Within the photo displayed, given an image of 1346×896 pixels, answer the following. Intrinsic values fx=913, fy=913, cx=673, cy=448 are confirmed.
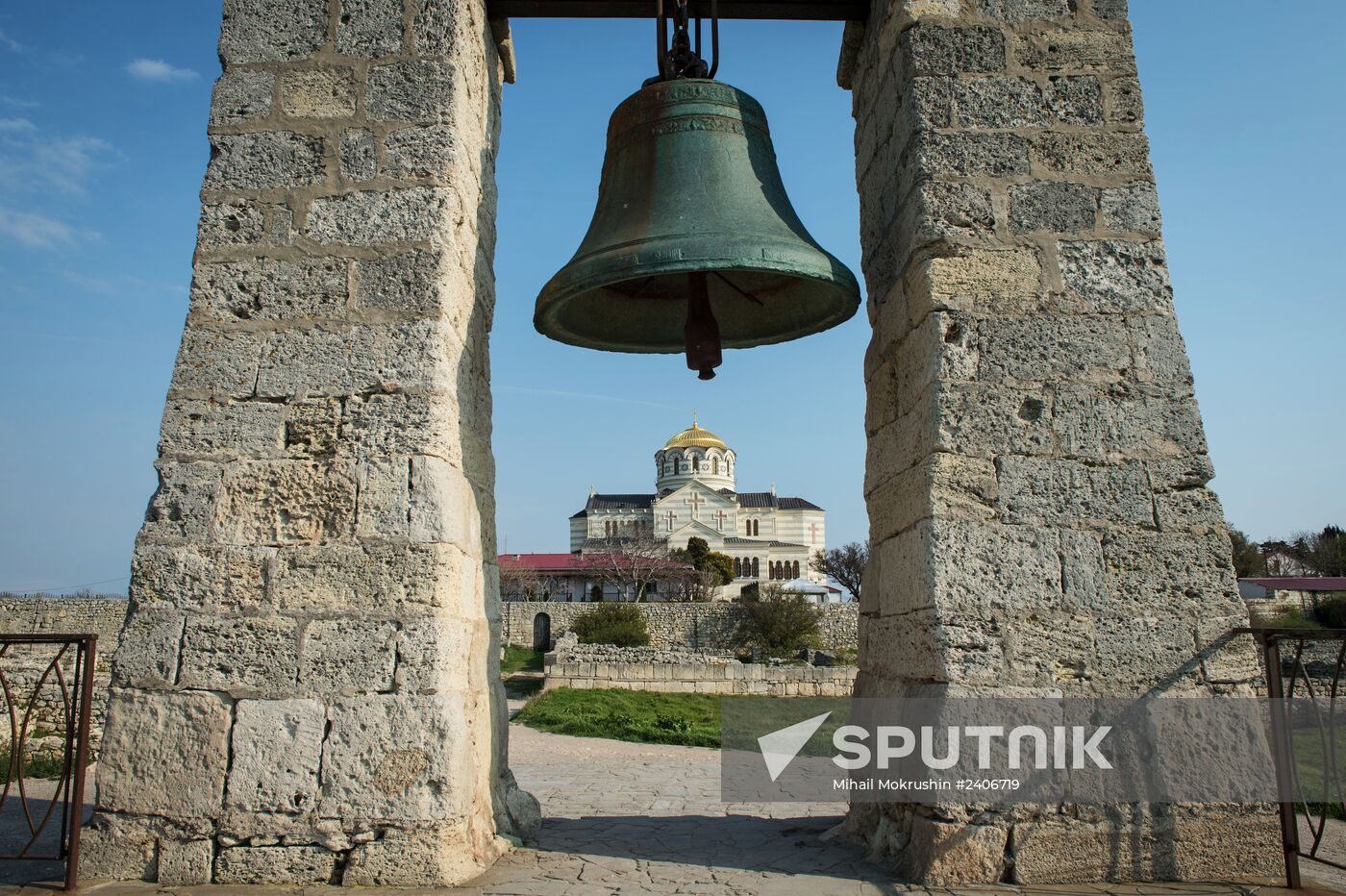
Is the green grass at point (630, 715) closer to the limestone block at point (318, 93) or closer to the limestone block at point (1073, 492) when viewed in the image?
the limestone block at point (1073, 492)

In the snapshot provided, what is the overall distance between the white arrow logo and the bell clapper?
513 centimetres

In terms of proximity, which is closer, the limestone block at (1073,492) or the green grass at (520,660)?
the limestone block at (1073,492)

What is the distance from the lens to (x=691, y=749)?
35.9 ft

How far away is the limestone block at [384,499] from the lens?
303 centimetres

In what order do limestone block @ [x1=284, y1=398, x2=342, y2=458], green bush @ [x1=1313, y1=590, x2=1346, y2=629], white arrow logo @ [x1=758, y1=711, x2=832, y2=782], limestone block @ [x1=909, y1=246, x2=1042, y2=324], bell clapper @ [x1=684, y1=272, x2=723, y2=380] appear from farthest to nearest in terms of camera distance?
green bush @ [x1=1313, y1=590, x2=1346, y2=629] < white arrow logo @ [x1=758, y1=711, x2=832, y2=782] < bell clapper @ [x1=684, y1=272, x2=723, y2=380] < limestone block @ [x1=909, y1=246, x2=1042, y2=324] < limestone block @ [x1=284, y1=398, x2=342, y2=458]

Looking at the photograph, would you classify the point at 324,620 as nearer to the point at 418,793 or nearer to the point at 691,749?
the point at 418,793

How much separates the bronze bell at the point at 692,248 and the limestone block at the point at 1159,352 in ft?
3.43

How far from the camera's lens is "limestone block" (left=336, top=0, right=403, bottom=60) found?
3.47m

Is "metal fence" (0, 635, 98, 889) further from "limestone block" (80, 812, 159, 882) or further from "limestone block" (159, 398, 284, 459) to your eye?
"limestone block" (159, 398, 284, 459)

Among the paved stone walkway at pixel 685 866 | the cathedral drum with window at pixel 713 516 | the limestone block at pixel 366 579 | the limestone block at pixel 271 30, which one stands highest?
the cathedral drum with window at pixel 713 516

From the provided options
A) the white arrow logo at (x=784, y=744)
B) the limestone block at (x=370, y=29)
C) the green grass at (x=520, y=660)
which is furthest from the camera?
the green grass at (x=520, y=660)

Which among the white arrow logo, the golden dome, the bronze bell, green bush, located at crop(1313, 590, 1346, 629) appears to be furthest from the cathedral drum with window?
the bronze bell

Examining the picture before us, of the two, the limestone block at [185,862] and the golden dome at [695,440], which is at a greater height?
the golden dome at [695,440]

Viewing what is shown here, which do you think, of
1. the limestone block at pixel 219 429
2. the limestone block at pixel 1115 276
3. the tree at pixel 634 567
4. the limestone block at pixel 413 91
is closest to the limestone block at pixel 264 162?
the limestone block at pixel 413 91
